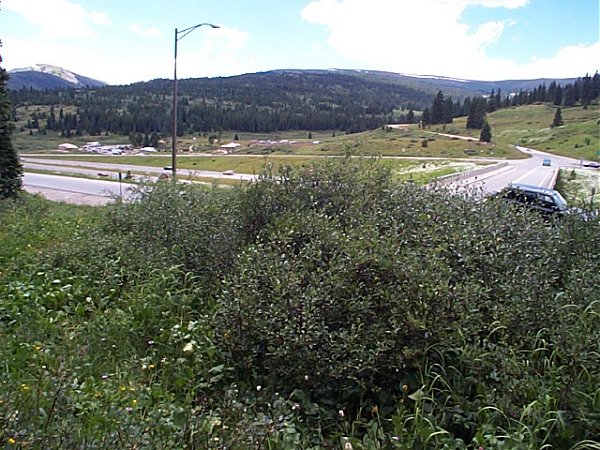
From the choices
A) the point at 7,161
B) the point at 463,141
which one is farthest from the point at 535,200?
the point at 463,141

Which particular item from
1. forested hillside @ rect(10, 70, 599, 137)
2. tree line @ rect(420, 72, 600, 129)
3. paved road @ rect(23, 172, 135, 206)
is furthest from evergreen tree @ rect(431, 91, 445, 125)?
paved road @ rect(23, 172, 135, 206)

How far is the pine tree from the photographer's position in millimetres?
13574

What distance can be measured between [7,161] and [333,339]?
46.3 feet

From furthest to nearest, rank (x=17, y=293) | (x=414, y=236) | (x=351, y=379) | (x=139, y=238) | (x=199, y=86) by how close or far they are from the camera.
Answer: (x=199, y=86) < (x=139, y=238) < (x=17, y=293) < (x=414, y=236) < (x=351, y=379)

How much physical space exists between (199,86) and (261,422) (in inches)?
6629

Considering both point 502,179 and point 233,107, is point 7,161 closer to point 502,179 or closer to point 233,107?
point 502,179

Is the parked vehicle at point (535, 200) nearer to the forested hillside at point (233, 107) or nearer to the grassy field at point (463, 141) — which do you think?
the grassy field at point (463, 141)

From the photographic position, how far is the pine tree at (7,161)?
1357 cm

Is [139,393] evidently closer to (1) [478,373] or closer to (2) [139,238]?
(1) [478,373]

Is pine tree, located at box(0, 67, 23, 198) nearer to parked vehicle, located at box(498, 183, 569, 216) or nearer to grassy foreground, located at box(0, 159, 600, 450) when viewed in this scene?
grassy foreground, located at box(0, 159, 600, 450)

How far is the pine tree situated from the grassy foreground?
10.0m

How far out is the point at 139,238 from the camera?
6.39m

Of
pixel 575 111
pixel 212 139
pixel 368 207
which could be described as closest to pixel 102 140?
pixel 212 139

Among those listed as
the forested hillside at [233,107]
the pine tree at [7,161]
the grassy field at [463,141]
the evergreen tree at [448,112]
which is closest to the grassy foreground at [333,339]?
the pine tree at [7,161]
